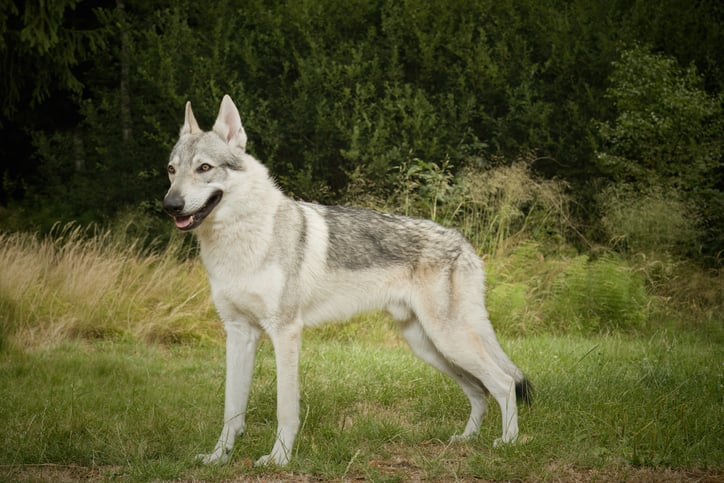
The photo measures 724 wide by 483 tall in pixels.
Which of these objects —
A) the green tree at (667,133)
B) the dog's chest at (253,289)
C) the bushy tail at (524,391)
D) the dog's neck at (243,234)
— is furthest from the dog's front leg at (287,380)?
the green tree at (667,133)

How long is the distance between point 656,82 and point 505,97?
2.58 meters

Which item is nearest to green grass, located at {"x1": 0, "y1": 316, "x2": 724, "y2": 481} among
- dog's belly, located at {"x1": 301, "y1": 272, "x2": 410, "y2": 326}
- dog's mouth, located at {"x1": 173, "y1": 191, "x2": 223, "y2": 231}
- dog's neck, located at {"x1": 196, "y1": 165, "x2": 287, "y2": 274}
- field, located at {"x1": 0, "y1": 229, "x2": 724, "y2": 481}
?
field, located at {"x1": 0, "y1": 229, "x2": 724, "y2": 481}

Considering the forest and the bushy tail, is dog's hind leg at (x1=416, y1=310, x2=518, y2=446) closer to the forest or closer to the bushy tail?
the bushy tail

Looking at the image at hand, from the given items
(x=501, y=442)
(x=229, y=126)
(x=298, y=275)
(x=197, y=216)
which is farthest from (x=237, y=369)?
(x=501, y=442)

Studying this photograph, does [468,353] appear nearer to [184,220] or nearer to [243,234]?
[243,234]

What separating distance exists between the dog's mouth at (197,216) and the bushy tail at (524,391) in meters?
2.39

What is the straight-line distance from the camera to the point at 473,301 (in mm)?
5012

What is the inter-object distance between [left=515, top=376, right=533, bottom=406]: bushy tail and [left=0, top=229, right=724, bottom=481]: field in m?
0.15

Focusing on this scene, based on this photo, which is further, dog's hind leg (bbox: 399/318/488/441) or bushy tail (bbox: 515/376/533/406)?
dog's hind leg (bbox: 399/318/488/441)

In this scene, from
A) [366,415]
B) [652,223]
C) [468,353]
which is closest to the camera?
[468,353]

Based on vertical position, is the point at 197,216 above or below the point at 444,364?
above

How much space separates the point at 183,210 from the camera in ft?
14.0

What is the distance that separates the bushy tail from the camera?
4.93 metres

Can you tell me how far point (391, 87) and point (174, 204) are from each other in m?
9.49
